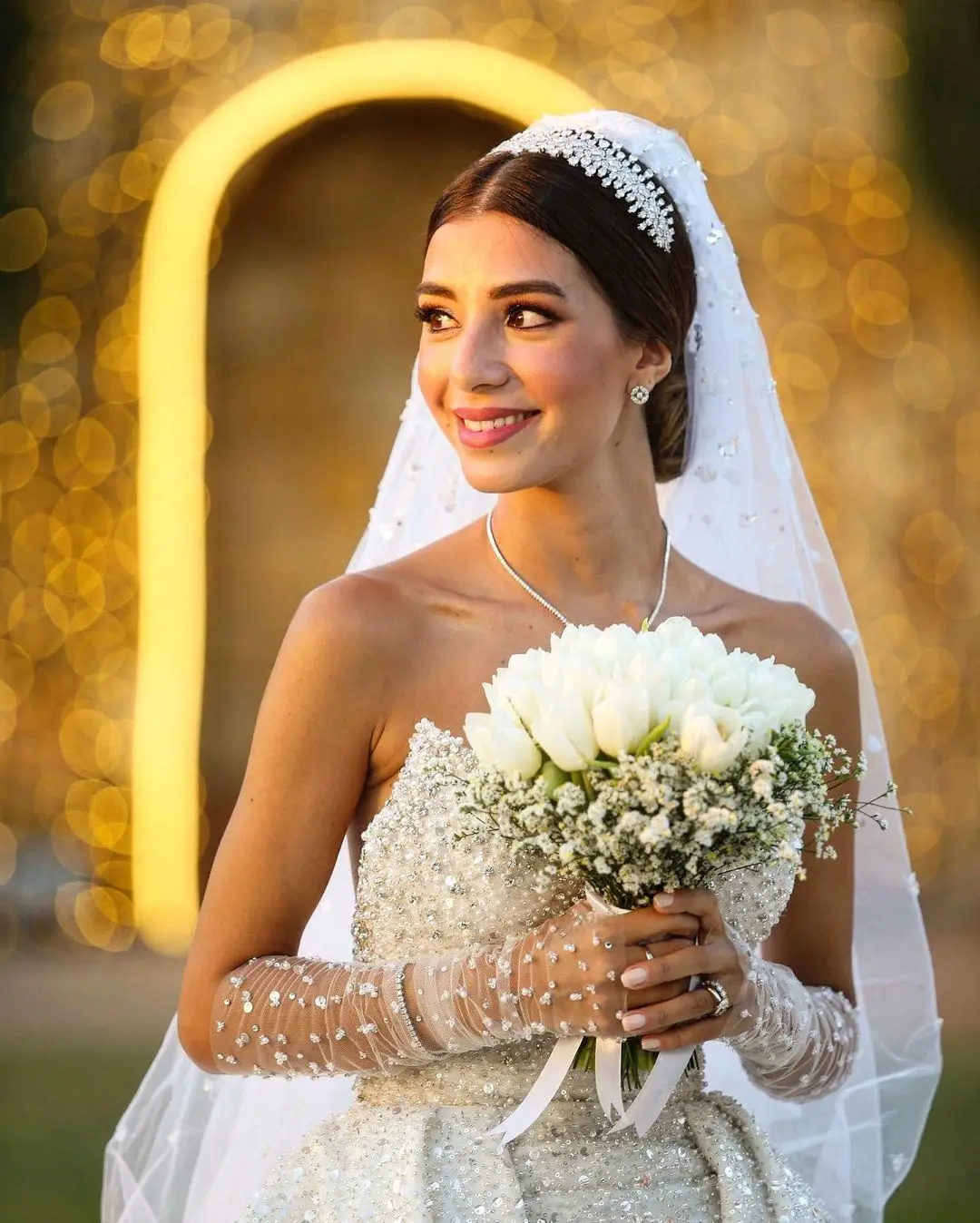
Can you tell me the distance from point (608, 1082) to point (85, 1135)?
4298mm

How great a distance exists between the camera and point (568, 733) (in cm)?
189

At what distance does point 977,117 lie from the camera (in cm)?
745

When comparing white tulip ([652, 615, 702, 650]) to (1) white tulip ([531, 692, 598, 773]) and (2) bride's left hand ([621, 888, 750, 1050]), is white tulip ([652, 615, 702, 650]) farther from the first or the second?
(2) bride's left hand ([621, 888, 750, 1050])

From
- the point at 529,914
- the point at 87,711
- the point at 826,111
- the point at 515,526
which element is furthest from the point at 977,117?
the point at 529,914

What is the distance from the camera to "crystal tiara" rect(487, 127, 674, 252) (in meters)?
2.57

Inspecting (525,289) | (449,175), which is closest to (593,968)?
(525,289)

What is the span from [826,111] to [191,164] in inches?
114

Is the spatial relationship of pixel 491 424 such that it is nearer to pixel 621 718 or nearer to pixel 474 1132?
pixel 621 718

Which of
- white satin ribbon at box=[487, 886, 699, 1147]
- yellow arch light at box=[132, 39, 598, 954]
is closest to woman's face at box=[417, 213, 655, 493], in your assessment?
white satin ribbon at box=[487, 886, 699, 1147]

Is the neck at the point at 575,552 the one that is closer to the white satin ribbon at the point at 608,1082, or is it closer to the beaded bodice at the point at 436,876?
the beaded bodice at the point at 436,876

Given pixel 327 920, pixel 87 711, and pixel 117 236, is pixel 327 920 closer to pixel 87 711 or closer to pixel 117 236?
pixel 87 711

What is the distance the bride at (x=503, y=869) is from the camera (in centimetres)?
216

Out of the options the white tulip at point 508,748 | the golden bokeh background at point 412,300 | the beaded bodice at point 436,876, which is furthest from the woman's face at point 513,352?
the golden bokeh background at point 412,300

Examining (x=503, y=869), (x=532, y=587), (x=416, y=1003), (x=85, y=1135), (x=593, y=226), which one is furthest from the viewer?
(x=85, y=1135)
